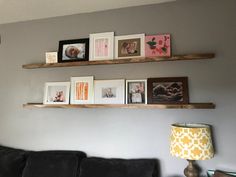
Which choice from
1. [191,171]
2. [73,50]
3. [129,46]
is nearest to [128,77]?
[129,46]

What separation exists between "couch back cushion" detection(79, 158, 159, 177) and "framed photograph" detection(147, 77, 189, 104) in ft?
1.86

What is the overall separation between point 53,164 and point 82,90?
77cm

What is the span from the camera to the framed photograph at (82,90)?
2230 mm

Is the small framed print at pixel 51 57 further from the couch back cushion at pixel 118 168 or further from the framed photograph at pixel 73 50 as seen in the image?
the couch back cushion at pixel 118 168

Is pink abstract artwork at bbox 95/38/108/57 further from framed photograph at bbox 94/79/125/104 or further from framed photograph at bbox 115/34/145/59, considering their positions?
framed photograph at bbox 94/79/125/104

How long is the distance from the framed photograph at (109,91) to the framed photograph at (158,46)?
0.40 meters

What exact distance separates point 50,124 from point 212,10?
2.01m

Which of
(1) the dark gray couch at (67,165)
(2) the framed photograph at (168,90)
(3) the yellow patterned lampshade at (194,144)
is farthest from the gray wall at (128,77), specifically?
(3) the yellow patterned lampshade at (194,144)

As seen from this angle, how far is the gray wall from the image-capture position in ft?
6.24

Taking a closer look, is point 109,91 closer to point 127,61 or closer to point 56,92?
point 127,61

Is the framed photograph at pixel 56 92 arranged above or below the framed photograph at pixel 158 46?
below

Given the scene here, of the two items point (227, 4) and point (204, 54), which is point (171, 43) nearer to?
point (204, 54)

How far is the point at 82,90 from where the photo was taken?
226 centimetres

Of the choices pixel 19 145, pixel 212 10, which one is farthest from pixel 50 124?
pixel 212 10
